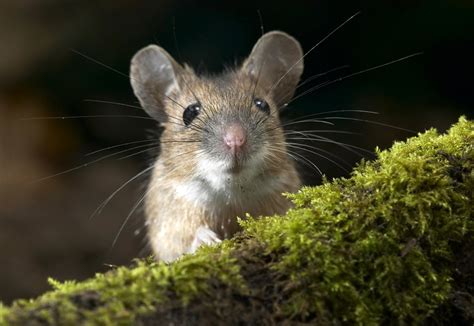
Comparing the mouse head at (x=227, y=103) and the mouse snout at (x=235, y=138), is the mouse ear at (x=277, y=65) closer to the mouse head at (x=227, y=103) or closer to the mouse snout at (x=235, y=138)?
the mouse head at (x=227, y=103)

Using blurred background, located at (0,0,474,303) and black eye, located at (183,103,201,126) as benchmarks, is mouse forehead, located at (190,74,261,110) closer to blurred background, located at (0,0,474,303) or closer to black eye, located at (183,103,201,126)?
black eye, located at (183,103,201,126)

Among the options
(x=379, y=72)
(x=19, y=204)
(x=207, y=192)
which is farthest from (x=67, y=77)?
(x=207, y=192)

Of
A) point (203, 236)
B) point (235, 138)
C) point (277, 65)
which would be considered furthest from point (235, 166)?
point (277, 65)

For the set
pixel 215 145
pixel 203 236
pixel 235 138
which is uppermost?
pixel 215 145

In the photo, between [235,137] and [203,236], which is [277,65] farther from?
[203,236]

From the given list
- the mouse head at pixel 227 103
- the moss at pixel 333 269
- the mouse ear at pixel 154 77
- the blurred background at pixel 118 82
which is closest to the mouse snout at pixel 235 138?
the mouse head at pixel 227 103

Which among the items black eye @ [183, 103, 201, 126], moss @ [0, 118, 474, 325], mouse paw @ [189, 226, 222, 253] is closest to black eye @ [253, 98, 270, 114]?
black eye @ [183, 103, 201, 126]

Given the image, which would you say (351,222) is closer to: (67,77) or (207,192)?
(207,192)
